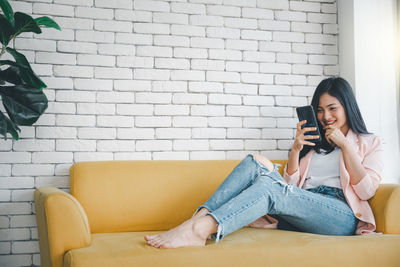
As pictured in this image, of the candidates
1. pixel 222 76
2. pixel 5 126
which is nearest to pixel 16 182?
pixel 5 126

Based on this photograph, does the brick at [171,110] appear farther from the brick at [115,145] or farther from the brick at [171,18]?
the brick at [171,18]

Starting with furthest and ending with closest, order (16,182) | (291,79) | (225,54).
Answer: (291,79)
(225,54)
(16,182)

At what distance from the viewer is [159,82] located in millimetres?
2596

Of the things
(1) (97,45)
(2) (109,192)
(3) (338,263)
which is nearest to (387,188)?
(3) (338,263)

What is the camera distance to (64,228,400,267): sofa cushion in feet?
5.21

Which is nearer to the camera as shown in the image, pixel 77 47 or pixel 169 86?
→ pixel 77 47

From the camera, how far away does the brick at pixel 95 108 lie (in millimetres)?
2490

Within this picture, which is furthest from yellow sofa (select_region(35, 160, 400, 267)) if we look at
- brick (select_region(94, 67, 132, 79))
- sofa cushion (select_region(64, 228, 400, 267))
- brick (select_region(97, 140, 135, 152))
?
brick (select_region(94, 67, 132, 79))

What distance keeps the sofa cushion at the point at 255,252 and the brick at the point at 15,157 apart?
79cm

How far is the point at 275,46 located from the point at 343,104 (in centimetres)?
70

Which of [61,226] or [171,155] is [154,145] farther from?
→ [61,226]

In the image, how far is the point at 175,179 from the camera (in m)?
2.33

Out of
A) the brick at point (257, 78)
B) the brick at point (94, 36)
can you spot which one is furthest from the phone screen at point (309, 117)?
the brick at point (94, 36)

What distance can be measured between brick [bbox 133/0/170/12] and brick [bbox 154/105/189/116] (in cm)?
60
